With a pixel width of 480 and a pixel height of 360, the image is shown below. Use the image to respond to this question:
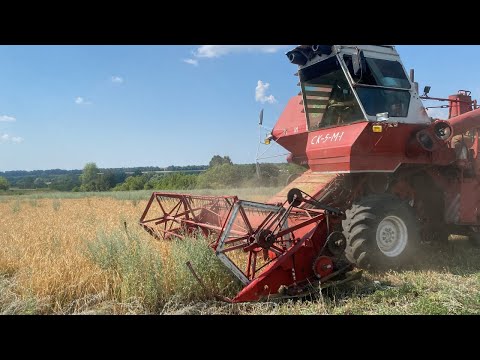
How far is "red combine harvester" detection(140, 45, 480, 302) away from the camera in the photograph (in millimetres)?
3914

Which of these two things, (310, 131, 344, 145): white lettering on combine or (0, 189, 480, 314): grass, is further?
(310, 131, 344, 145): white lettering on combine

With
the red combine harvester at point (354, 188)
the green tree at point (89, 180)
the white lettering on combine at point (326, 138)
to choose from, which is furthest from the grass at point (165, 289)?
the green tree at point (89, 180)

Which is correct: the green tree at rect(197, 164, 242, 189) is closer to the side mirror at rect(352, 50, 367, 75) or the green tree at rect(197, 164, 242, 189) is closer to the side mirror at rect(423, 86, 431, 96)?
the side mirror at rect(423, 86, 431, 96)

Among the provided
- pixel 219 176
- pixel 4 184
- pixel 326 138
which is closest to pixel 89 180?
pixel 4 184

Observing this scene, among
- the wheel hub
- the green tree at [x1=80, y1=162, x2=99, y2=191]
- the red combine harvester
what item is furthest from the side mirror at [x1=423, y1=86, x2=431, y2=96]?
the green tree at [x1=80, y1=162, x2=99, y2=191]

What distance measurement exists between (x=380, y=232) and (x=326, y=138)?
1464 millimetres

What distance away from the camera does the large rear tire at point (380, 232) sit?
442 centimetres

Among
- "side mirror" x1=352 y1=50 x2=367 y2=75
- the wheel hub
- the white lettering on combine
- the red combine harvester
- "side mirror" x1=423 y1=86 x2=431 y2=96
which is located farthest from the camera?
"side mirror" x1=423 y1=86 x2=431 y2=96

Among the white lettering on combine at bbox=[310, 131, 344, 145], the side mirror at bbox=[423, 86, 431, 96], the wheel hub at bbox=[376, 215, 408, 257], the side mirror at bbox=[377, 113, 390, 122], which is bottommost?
the wheel hub at bbox=[376, 215, 408, 257]

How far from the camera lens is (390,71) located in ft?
17.5

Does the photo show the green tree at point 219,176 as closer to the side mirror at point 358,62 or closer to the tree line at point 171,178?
the tree line at point 171,178

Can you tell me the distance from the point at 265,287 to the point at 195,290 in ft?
2.25

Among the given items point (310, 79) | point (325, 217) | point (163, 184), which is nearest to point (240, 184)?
point (310, 79)

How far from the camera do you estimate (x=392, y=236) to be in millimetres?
4859
